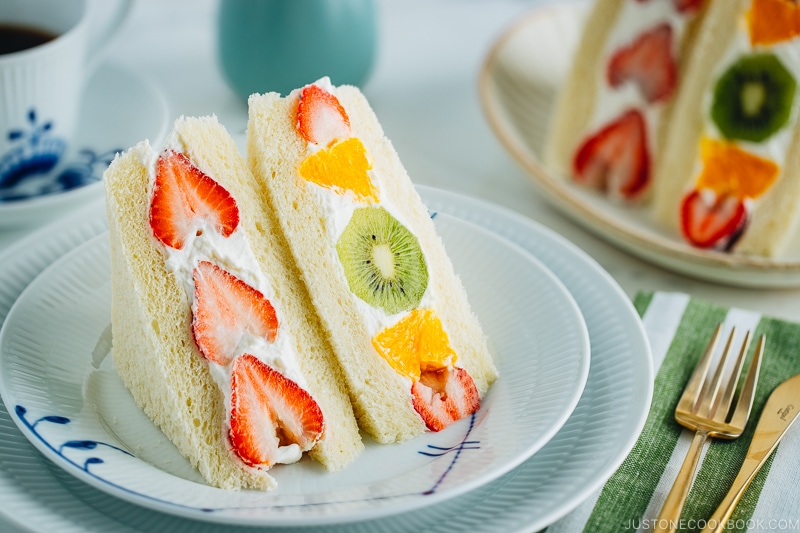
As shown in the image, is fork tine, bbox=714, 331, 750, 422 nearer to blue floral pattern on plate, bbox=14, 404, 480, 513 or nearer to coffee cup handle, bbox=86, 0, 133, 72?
blue floral pattern on plate, bbox=14, 404, 480, 513

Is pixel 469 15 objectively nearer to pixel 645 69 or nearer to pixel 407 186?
pixel 645 69

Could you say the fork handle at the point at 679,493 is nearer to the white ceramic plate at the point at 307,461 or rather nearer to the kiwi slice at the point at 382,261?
the white ceramic plate at the point at 307,461

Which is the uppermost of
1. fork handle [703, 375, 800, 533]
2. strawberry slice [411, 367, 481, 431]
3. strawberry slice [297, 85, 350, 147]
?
strawberry slice [297, 85, 350, 147]

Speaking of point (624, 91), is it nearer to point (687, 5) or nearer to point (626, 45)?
point (626, 45)

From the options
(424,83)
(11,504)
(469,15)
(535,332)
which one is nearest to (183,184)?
(11,504)

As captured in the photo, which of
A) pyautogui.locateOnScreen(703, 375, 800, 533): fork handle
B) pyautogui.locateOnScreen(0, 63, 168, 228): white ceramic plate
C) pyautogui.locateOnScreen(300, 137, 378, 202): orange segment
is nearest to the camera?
pyautogui.locateOnScreen(703, 375, 800, 533): fork handle

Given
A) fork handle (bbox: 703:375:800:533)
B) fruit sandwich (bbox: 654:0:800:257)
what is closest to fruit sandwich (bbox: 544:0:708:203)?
fruit sandwich (bbox: 654:0:800:257)
